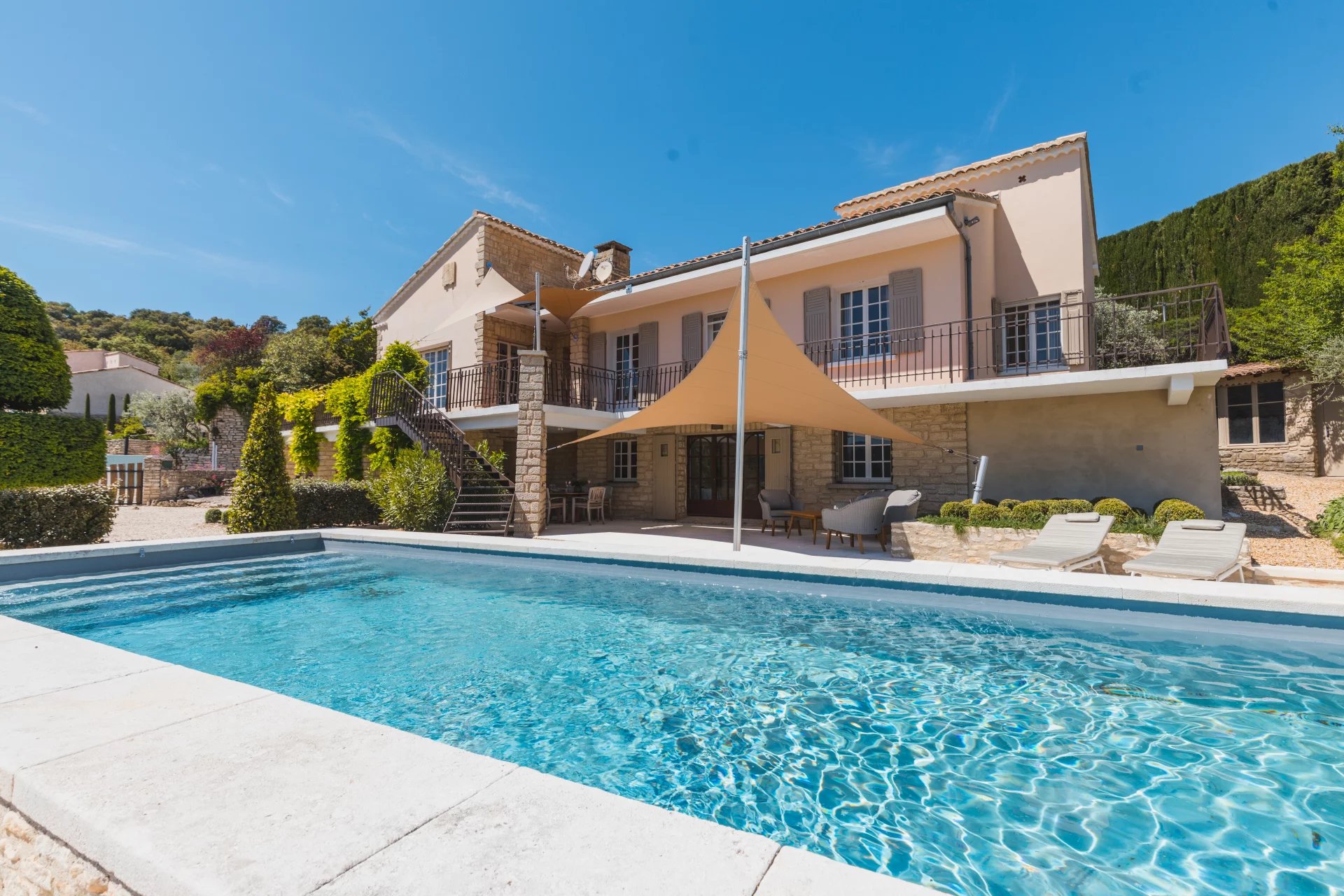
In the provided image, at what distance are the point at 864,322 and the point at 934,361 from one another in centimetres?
167

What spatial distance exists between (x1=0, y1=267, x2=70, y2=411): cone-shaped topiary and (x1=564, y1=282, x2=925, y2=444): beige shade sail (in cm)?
860

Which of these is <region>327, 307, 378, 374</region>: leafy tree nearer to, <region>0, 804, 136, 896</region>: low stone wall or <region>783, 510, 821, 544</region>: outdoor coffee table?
<region>783, 510, 821, 544</region>: outdoor coffee table

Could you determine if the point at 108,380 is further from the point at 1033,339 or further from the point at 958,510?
the point at 1033,339

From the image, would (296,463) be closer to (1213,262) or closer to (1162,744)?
(1162,744)

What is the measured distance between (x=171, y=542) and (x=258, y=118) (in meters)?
9.93

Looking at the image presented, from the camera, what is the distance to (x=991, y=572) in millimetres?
6445

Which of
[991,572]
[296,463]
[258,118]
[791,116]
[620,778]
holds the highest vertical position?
[791,116]

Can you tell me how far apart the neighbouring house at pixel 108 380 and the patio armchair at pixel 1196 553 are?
42513mm

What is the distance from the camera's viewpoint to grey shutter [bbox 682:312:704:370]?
1412 centimetres

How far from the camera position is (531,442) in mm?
11797

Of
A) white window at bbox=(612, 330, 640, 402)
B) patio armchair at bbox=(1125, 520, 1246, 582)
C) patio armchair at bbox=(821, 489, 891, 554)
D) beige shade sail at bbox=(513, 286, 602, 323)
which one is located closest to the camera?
patio armchair at bbox=(1125, 520, 1246, 582)

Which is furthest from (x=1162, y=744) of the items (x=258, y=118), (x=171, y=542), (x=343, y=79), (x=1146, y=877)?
(x=258, y=118)

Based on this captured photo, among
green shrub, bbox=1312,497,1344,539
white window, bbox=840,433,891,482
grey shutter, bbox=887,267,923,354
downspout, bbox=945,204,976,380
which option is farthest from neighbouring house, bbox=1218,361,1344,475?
grey shutter, bbox=887,267,923,354

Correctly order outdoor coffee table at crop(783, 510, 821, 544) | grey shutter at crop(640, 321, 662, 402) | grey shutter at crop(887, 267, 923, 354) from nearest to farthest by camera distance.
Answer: outdoor coffee table at crop(783, 510, 821, 544) → grey shutter at crop(887, 267, 923, 354) → grey shutter at crop(640, 321, 662, 402)
